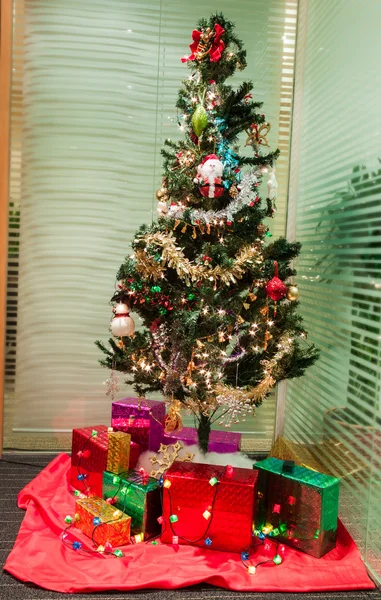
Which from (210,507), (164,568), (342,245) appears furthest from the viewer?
(342,245)

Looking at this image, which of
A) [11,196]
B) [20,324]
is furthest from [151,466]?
[11,196]

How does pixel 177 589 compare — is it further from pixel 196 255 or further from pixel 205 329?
pixel 196 255

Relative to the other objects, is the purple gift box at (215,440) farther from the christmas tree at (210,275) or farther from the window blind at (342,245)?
the window blind at (342,245)

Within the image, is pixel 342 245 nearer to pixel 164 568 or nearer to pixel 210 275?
pixel 210 275

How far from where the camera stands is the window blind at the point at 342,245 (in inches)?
78.0

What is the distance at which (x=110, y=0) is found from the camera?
2.99 metres

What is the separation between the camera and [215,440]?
8.35 feet

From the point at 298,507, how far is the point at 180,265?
1.05 meters

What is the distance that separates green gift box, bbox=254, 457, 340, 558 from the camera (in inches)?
76.6

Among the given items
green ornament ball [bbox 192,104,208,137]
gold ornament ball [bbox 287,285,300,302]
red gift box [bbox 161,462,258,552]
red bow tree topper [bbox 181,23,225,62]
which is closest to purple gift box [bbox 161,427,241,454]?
red gift box [bbox 161,462,258,552]

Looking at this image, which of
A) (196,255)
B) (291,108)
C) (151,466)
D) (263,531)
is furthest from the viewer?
(291,108)

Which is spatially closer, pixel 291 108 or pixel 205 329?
pixel 205 329

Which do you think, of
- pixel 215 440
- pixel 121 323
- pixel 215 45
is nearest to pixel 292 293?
pixel 121 323

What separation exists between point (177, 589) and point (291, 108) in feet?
8.57
